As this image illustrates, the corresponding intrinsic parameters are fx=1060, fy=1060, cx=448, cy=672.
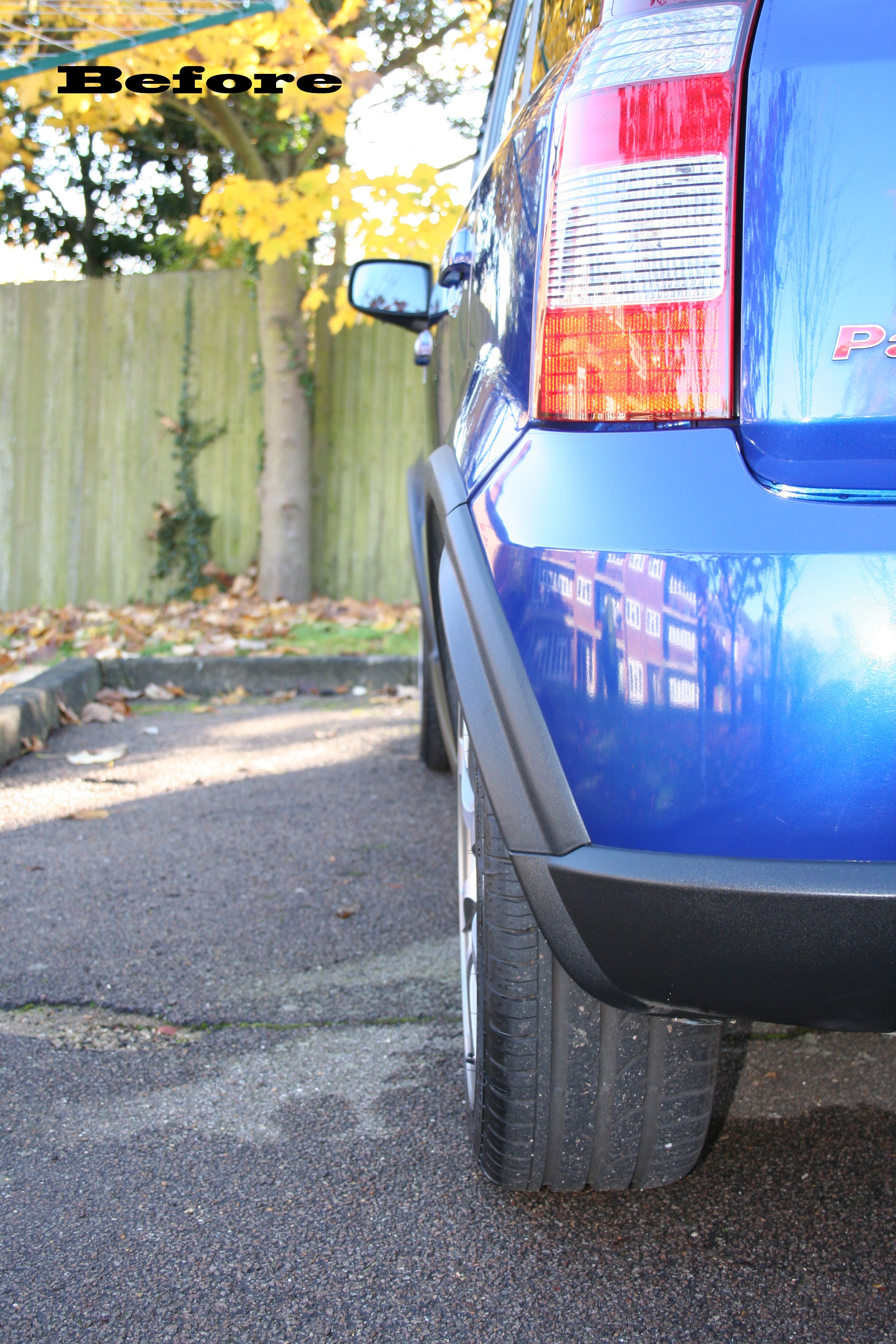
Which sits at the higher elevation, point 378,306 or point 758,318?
point 378,306

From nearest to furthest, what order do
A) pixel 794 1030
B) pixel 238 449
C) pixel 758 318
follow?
1. pixel 758 318
2. pixel 794 1030
3. pixel 238 449

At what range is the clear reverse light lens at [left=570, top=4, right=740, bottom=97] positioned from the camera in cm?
114

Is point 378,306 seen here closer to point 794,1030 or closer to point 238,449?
point 794,1030

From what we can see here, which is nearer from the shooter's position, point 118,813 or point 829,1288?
point 829,1288

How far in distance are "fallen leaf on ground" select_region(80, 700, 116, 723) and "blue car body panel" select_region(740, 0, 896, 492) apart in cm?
416

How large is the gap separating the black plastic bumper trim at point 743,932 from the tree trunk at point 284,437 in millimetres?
6307

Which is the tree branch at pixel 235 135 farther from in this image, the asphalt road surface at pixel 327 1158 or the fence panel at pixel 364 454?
the asphalt road surface at pixel 327 1158

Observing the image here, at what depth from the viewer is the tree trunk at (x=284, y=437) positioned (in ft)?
23.6

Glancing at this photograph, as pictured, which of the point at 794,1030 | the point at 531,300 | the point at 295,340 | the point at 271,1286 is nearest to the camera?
the point at 531,300

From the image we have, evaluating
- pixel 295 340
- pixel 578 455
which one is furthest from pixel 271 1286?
pixel 295 340

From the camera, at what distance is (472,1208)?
152cm

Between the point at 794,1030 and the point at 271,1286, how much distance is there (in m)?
1.15

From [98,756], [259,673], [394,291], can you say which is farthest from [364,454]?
[394,291]

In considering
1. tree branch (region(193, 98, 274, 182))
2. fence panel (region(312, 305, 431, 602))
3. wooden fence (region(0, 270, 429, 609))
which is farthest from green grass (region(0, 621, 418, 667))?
tree branch (region(193, 98, 274, 182))
